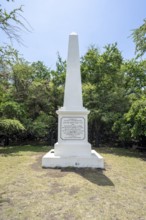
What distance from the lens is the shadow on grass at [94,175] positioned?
5862 mm

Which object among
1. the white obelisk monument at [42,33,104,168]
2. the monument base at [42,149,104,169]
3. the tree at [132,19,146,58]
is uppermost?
the tree at [132,19,146,58]

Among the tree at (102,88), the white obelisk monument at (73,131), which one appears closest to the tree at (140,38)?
the white obelisk monument at (73,131)

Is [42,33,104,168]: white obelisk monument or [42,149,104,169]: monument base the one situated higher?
[42,33,104,168]: white obelisk monument

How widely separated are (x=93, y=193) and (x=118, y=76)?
1121 cm

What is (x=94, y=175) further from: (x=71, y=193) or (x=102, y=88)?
(x=102, y=88)

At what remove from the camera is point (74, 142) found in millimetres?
7980

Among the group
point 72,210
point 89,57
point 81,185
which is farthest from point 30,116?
point 72,210

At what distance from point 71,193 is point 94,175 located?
5.70 ft

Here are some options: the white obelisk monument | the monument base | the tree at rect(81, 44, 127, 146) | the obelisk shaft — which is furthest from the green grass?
the tree at rect(81, 44, 127, 146)

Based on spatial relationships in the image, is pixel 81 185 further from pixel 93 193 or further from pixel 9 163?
pixel 9 163

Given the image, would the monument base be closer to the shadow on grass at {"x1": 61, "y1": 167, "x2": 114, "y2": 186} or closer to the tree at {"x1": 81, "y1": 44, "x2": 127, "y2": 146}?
the shadow on grass at {"x1": 61, "y1": 167, "x2": 114, "y2": 186}

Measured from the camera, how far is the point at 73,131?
315 inches

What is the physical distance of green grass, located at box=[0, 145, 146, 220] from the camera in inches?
153

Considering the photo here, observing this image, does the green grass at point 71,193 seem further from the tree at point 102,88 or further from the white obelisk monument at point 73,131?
the tree at point 102,88
